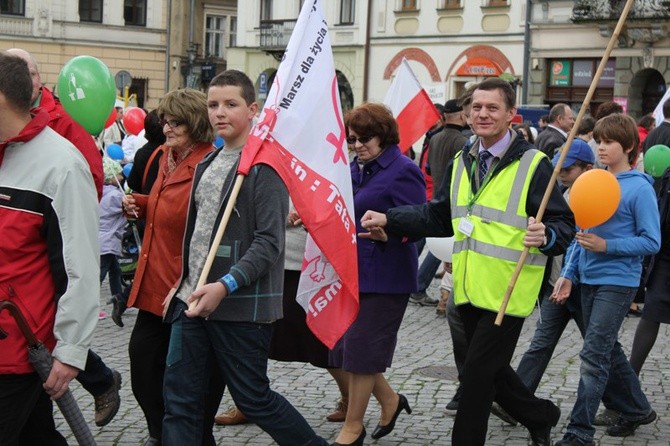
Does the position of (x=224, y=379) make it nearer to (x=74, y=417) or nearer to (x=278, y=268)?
(x=278, y=268)

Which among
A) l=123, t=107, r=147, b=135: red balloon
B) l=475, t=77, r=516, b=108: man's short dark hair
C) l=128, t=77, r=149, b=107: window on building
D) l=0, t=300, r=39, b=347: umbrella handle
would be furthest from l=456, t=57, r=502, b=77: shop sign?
l=0, t=300, r=39, b=347: umbrella handle

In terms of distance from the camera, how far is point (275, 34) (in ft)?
141

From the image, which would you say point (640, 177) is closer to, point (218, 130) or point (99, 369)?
point (218, 130)

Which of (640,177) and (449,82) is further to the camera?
(449,82)

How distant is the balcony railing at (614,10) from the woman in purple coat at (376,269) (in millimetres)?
24835

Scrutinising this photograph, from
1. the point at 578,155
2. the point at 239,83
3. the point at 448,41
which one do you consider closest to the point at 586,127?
the point at 578,155

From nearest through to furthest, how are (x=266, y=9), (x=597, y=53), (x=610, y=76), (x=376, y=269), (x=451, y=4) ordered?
1. (x=376, y=269)
2. (x=610, y=76)
3. (x=597, y=53)
4. (x=451, y=4)
5. (x=266, y=9)

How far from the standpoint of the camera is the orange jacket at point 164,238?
18.9ft

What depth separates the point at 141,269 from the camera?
585 centimetres

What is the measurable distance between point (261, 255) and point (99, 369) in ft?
5.28

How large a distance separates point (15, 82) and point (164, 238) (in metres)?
1.87

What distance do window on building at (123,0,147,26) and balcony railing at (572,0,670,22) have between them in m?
23.4

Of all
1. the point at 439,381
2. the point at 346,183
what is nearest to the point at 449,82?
the point at 439,381

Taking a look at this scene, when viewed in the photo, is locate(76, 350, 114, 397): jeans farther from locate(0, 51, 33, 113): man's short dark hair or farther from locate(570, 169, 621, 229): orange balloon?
locate(570, 169, 621, 229): orange balloon
